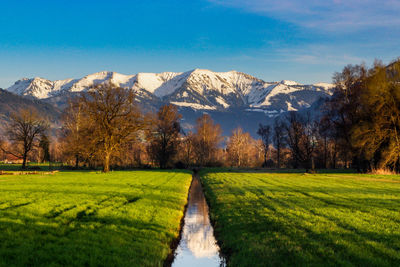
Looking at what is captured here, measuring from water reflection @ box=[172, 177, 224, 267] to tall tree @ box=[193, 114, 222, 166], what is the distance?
76999 mm

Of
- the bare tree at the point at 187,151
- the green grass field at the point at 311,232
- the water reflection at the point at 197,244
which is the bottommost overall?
the water reflection at the point at 197,244

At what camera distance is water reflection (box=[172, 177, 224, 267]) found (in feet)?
42.4

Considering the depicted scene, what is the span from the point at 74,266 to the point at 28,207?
30.6 ft

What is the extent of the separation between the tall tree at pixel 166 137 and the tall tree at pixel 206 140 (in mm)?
18204

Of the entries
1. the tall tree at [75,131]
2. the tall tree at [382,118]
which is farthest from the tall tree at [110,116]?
the tall tree at [382,118]

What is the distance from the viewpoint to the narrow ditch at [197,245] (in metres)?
12.9

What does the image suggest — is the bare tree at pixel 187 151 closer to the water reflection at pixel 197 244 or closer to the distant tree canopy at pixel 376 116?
the distant tree canopy at pixel 376 116

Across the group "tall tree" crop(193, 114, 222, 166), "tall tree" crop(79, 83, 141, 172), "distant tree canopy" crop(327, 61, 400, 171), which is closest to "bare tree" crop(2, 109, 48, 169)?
"tall tree" crop(79, 83, 141, 172)

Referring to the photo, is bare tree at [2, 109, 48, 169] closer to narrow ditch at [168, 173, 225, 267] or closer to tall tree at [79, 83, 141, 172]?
tall tree at [79, 83, 141, 172]

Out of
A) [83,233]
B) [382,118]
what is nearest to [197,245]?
[83,233]

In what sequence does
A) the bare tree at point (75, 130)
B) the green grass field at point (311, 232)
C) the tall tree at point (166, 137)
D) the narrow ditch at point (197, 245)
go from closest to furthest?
the green grass field at point (311, 232) → the narrow ditch at point (197, 245) → the bare tree at point (75, 130) → the tall tree at point (166, 137)

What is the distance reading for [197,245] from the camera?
15.1 metres

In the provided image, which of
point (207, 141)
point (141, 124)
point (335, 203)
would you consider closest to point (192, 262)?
point (335, 203)

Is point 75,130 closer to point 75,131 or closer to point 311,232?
point 75,131
